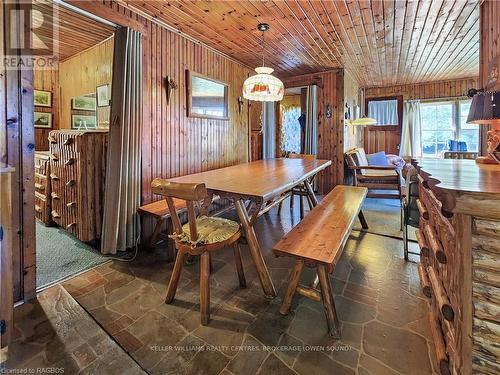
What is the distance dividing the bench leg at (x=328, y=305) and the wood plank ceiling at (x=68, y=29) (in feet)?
9.72

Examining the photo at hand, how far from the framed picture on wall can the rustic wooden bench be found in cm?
224

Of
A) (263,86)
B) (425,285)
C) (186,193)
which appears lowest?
(425,285)

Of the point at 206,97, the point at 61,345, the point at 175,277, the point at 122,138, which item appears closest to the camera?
the point at 61,345

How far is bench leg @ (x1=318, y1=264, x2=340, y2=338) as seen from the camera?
60.7 inches

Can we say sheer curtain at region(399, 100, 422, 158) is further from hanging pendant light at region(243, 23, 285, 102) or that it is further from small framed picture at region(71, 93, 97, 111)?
small framed picture at region(71, 93, 97, 111)

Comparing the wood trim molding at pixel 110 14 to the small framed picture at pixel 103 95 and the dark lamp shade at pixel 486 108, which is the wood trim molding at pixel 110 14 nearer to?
the small framed picture at pixel 103 95

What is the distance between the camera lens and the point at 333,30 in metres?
3.31

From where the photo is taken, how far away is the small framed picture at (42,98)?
14.5ft

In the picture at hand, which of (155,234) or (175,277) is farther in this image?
(155,234)

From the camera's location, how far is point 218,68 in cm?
Result: 400

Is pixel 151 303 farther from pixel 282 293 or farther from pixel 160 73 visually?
pixel 160 73

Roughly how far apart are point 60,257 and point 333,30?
4.11 meters

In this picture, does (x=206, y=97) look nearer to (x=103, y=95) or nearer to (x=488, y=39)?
(x=103, y=95)

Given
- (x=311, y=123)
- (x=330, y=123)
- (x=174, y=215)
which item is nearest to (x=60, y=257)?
(x=174, y=215)
